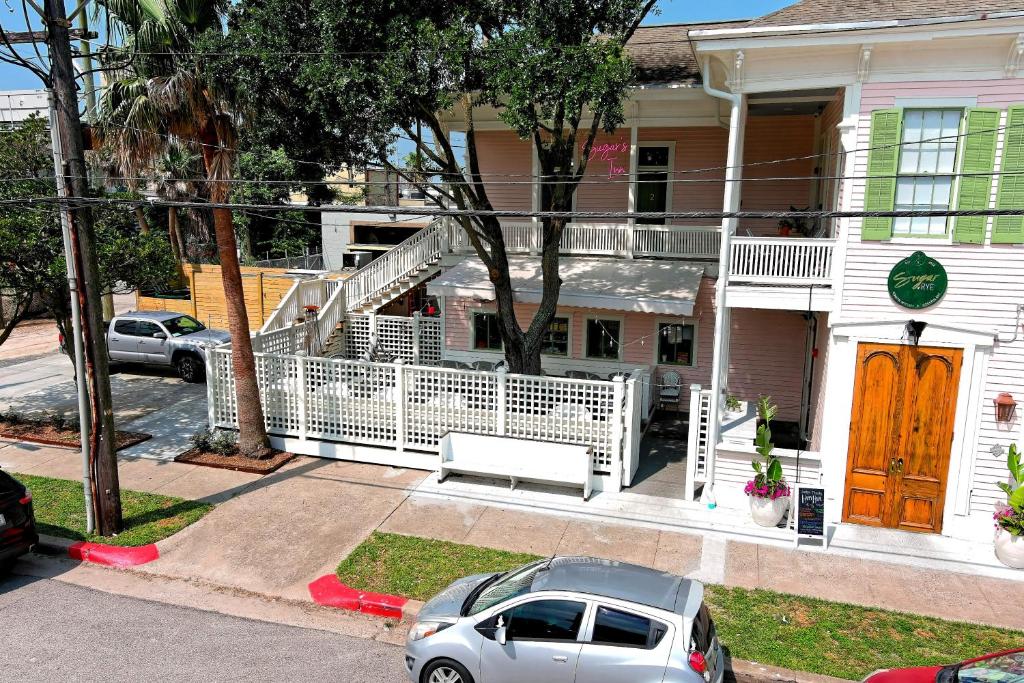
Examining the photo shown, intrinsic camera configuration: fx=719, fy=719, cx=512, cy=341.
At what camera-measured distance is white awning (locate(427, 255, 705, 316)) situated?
14.2 metres

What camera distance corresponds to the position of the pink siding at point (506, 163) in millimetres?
17562

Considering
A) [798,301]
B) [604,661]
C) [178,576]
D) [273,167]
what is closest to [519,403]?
[798,301]

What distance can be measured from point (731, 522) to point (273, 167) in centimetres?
2804

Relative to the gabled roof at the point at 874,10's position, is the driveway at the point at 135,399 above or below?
below

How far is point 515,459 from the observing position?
12.1 meters

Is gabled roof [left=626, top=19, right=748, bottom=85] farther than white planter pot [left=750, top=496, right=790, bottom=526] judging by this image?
Yes

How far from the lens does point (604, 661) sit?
6.12 m

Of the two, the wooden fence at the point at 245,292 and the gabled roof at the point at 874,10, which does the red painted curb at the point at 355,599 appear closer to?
the gabled roof at the point at 874,10

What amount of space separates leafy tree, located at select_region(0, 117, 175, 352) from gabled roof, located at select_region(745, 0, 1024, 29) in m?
12.1

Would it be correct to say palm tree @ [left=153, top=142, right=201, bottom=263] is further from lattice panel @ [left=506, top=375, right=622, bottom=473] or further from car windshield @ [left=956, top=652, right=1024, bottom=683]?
car windshield @ [left=956, top=652, right=1024, bottom=683]

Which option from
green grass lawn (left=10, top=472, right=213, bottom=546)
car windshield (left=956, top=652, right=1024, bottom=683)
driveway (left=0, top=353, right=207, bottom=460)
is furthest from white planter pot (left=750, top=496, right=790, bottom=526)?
driveway (left=0, top=353, right=207, bottom=460)

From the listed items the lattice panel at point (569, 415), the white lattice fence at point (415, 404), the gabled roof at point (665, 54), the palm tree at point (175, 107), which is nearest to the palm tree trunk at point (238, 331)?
the palm tree at point (175, 107)

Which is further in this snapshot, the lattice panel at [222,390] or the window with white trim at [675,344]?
the window with white trim at [675,344]

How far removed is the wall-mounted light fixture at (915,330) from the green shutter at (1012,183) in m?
1.45
